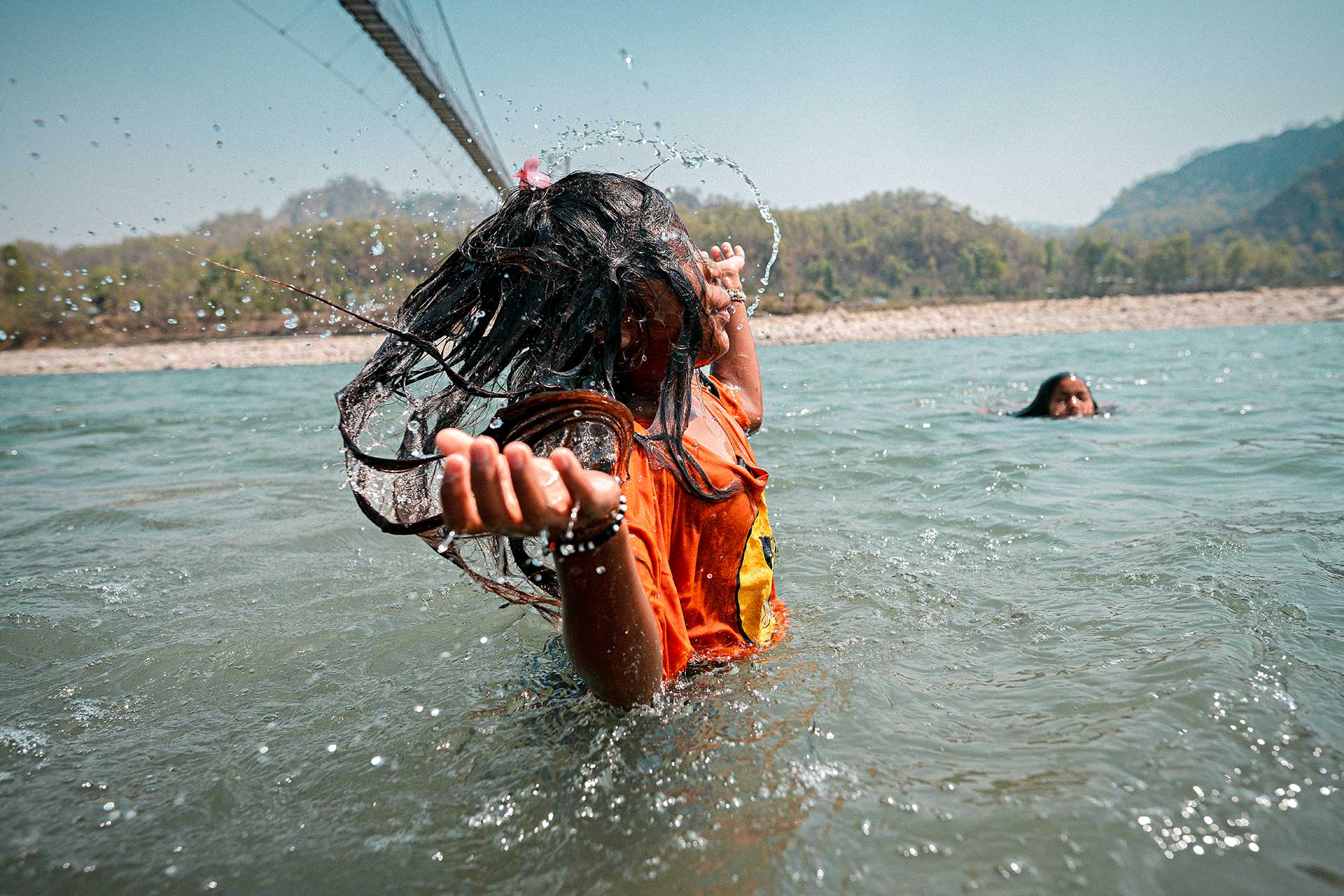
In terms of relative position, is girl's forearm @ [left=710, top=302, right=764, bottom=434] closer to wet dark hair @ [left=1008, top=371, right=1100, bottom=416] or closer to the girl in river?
the girl in river

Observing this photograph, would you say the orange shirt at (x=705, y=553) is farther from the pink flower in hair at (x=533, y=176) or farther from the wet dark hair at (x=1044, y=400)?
the wet dark hair at (x=1044, y=400)

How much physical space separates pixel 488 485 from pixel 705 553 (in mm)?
884

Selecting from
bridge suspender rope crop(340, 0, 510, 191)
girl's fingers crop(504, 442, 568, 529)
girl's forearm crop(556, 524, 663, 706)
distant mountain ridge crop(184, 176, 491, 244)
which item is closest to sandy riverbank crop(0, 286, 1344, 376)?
bridge suspender rope crop(340, 0, 510, 191)

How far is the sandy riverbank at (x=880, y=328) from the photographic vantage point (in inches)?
1222

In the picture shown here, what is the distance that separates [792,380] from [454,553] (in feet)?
40.6

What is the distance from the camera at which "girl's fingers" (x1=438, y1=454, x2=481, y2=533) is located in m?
0.99

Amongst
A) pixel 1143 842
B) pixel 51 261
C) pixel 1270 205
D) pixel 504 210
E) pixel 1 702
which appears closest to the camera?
pixel 1143 842

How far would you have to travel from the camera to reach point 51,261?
4129 millimetres

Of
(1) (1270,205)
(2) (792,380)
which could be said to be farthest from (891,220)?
(1) (1270,205)

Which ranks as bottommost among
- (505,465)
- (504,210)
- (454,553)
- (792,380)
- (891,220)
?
(792,380)

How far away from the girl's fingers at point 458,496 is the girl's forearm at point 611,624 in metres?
0.24

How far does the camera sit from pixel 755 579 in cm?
191

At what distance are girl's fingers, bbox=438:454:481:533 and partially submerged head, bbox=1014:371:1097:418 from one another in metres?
7.55

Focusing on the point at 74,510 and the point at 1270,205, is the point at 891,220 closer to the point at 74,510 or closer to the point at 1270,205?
the point at 74,510
